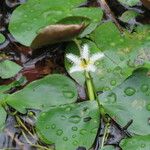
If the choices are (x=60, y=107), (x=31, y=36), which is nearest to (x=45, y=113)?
(x=60, y=107)

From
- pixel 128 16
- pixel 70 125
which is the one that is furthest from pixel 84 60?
pixel 128 16

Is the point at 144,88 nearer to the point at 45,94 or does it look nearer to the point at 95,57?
the point at 95,57

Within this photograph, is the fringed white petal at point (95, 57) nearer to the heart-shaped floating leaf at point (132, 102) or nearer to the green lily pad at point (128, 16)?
the heart-shaped floating leaf at point (132, 102)

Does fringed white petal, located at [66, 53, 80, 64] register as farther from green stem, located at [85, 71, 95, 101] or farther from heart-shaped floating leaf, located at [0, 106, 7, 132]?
heart-shaped floating leaf, located at [0, 106, 7, 132]

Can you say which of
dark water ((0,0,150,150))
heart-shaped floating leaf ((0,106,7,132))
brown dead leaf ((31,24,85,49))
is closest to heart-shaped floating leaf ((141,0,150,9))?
dark water ((0,0,150,150))

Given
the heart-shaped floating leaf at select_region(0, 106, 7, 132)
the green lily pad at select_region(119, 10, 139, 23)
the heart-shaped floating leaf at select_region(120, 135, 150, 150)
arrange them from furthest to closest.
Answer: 1. the green lily pad at select_region(119, 10, 139, 23)
2. the heart-shaped floating leaf at select_region(0, 106, 7, 132)
3. the heart-shaped floating leaf at select_region(120, 135, 150, 150)

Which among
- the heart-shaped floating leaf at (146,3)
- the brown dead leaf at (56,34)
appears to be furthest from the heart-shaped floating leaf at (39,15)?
the heart-shaped floating leaf at (146,3)
